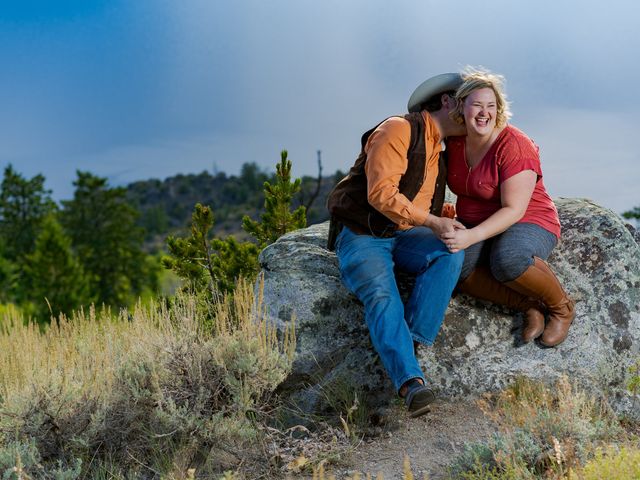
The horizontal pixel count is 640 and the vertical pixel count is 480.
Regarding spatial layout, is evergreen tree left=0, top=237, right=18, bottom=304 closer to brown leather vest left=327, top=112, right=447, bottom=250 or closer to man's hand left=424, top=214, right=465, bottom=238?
brown leather vest left=327, top=112, right=447, bottom=250

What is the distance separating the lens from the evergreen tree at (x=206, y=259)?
9.02 metres

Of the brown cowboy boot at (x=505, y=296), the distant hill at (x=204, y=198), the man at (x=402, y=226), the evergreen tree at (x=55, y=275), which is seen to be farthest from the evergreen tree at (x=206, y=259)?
the distant hill at (x=204, y=198)

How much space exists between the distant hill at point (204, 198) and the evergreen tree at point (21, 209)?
17.1 meters

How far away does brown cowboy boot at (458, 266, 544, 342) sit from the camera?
229 inches

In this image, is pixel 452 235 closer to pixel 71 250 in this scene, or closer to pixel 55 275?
pixel 55 275

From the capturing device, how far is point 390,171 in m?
5.25

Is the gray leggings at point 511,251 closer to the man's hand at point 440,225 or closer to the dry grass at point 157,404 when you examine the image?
the man's hand at point 440,225

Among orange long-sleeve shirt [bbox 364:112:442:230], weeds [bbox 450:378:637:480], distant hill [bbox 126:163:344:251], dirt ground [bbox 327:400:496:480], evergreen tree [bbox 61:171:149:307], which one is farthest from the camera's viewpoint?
distant hill [bbox 126:163:344:251]

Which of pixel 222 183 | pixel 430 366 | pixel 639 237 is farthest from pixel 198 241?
pixel 222 183

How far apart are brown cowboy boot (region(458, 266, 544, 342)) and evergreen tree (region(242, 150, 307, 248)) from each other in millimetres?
3657

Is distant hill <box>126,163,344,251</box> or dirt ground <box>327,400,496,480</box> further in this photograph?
distant hill <box>126,163,344,251</box>

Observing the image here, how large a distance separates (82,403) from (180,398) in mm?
805

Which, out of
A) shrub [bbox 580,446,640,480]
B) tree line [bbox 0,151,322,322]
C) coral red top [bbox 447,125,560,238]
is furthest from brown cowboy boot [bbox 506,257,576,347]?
tree line [bbox 0,151,322,322]

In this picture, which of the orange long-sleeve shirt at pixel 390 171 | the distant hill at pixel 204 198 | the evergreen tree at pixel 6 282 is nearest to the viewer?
the orange long-sleeve shirt at pixel 390 171
